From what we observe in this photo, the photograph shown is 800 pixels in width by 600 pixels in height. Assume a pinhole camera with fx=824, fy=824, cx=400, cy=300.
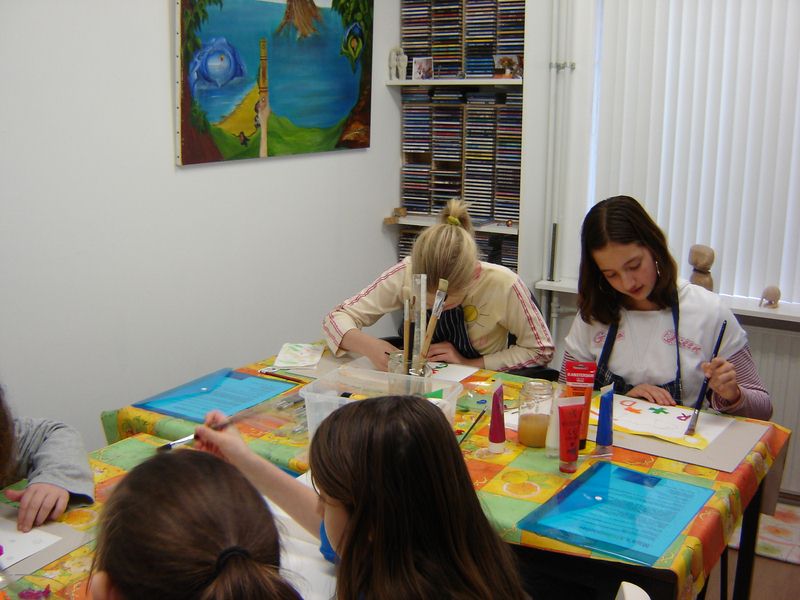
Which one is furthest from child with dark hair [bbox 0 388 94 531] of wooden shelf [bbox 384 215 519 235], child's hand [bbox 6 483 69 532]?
wooden shelf [bbox 384 215 519 235]

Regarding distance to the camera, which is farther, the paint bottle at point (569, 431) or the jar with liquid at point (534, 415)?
the jar with liquid at point (534, 415)

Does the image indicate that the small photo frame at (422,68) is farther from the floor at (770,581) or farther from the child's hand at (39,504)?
the child's hand at (39,504)

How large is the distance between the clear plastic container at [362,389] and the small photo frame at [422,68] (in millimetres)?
2290

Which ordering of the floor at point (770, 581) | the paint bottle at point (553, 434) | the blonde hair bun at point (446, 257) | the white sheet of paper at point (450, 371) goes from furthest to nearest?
the floor at point (770, 581) < the blonde hair bun at point (446, 257) < the white sheet of paper at point (450, 371) < the paint bottle at point (553, 434)

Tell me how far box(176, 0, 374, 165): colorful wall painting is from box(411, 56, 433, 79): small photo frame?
0.83 ft

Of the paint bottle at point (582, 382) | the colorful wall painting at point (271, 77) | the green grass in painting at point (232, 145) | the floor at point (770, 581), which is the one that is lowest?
the floor at point (770, 581)

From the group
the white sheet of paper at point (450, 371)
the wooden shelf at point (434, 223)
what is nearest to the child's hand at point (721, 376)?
the white sheet of paper at point (450, 371)

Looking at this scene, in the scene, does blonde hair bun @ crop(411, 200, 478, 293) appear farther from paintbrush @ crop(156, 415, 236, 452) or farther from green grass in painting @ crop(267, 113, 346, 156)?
green grass in painting @ crop(267, 113, 346, 156)

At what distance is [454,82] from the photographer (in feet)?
12.4

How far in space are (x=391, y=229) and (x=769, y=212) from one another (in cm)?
178

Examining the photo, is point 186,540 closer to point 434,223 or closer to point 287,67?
point 287,67

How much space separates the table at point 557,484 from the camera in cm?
142

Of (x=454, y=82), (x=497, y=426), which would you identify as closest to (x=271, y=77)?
(x=454, y=82)

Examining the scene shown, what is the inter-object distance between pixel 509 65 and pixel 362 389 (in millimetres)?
2202
